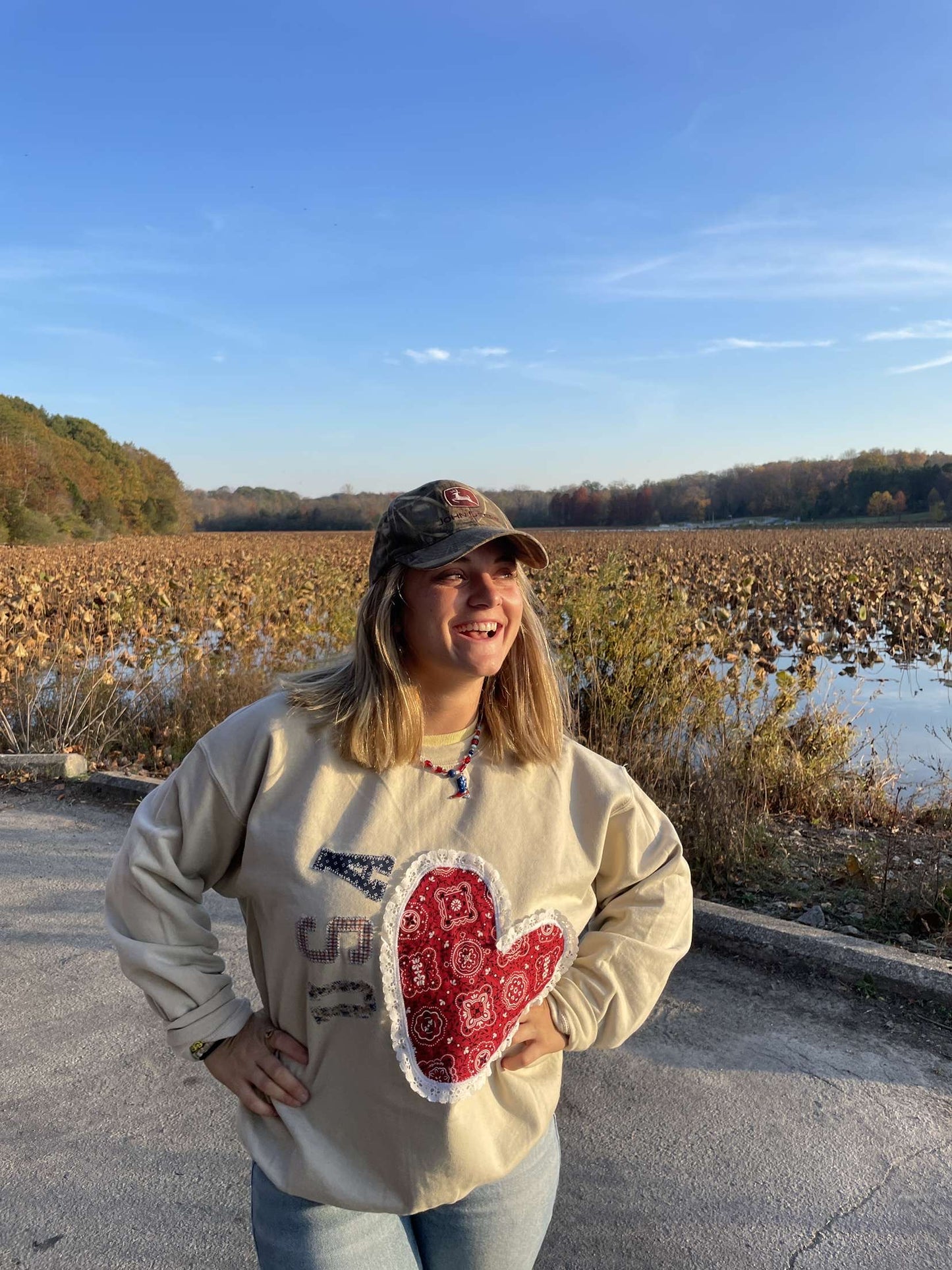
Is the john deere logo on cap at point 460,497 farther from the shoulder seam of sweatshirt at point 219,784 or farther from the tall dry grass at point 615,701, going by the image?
the tall dry grass at point 615,701

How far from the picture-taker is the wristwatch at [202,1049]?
5.30 ft

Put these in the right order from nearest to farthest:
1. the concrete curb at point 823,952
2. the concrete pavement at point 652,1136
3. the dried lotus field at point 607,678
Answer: the concrete pavement at point 652,1136 → the concrete curb at point 823,952 → the dried lotus field at point 607,678

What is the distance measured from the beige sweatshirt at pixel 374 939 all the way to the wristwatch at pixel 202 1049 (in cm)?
4

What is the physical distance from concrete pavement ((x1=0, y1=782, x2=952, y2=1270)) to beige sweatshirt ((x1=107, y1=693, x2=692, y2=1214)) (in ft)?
1.17

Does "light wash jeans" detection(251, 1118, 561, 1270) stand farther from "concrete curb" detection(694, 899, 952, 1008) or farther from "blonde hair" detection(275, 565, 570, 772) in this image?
"concrete curb" detection(694, 899, 952, 1008)

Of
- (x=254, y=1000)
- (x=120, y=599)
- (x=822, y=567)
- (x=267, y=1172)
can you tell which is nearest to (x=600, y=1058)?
(x=254, y=1000)

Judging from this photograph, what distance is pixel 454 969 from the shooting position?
4.99ft

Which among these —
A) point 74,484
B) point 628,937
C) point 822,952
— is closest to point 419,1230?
point 628,937

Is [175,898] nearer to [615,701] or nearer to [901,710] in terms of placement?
[615,701]

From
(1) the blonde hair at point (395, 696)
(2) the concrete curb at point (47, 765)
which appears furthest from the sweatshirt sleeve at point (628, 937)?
(2) the concrete curb at point (47, 765)

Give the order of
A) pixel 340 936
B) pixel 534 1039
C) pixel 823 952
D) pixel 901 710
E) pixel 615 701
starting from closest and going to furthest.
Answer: pixel 340 936, pixel 534 1039, pixel 823 952, pixel 615 701, pixel 901 710

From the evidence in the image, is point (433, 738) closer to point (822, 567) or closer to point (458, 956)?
point (458, 956)

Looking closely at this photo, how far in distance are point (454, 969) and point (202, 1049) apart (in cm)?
50

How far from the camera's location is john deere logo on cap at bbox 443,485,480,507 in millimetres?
1691
